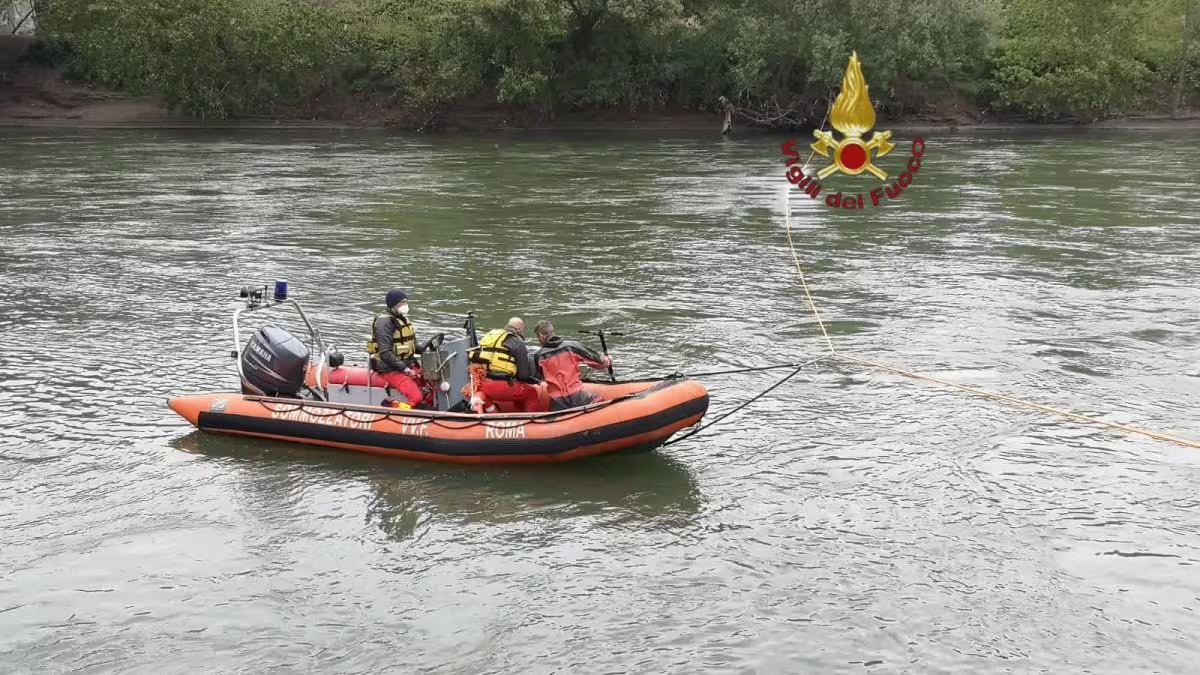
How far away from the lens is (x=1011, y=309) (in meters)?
17.8

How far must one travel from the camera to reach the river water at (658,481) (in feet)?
28.5

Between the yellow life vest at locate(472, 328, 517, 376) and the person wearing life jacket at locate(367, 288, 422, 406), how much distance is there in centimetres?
96

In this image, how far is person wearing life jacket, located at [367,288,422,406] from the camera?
12109mm

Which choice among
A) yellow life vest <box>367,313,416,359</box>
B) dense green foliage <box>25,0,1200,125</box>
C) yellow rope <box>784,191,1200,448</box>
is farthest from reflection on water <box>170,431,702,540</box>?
dense green foliage <box>25,0,1200,125</box>

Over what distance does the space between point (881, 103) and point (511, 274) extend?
31.5m

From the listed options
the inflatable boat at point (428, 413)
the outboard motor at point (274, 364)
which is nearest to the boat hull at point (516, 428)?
the inflatable boat at point (428, 413)

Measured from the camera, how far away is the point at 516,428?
440 inches

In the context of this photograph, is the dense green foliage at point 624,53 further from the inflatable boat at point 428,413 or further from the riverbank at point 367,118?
the inflatable boat at point 428,413

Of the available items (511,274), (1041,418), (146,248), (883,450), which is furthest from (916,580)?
(146,248)

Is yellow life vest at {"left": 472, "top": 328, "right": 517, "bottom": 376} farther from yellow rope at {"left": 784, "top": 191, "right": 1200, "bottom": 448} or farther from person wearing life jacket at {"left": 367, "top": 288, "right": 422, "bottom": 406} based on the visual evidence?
yellow rope at {"left": 784, "top": 191, "right": 1200, "bottom": 448}

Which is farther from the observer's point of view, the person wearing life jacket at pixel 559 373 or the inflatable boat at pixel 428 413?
the person wearing life jacket at pixel 559 373

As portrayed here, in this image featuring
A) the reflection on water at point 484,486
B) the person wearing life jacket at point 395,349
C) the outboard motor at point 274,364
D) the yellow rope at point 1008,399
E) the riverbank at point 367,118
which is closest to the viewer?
the reflection on water at point 484,486

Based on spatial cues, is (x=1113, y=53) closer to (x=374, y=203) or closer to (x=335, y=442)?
(x=374, y=203)

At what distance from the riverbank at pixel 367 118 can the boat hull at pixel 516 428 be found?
3715cm
